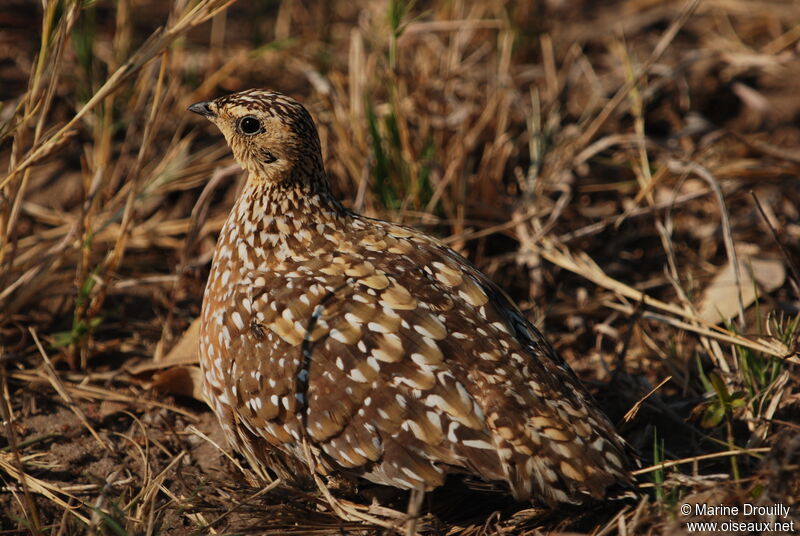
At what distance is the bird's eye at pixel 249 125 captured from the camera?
3836mm

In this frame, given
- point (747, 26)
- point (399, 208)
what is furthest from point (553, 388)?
point (747, 26)

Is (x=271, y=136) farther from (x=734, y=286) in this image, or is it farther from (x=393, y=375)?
(x=734, y=286)

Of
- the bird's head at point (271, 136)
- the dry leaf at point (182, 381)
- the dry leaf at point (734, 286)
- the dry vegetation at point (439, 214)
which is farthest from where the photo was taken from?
the dry leaf at point (734, 286)

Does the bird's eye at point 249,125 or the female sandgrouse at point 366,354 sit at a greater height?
the bird's eye at point 249,125

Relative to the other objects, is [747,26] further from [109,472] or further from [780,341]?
[109,472]

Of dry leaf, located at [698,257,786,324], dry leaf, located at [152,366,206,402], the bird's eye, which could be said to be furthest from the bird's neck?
dry leaf, located at [698,257,786,324]

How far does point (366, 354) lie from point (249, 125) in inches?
51.3

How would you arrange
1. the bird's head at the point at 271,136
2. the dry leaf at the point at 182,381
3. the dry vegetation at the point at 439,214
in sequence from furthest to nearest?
the dry leaf at the point at 182,381, the bird's head at the point at 271,136, the dry vegetation at the point at 439,214

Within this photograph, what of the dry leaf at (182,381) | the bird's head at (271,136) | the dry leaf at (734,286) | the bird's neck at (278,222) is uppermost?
the bird's head at (271,136)

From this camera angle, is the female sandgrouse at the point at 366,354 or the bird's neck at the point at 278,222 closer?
the female sandgrouse at the point at 366,354

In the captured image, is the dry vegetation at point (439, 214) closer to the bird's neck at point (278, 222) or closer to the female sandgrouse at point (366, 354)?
the female sandgrouse at point (366, 354)

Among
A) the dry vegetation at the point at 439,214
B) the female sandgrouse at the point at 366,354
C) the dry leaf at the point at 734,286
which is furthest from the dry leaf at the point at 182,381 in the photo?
the dry leaf at the point at 734,286

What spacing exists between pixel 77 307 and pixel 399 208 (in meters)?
1.96

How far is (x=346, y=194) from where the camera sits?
5.50 meters
